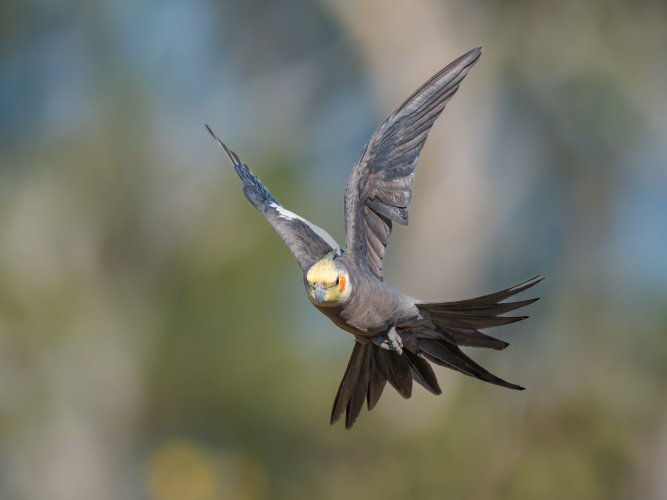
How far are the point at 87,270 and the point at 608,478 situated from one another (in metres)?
7.75

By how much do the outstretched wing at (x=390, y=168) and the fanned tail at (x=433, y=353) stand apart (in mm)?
424

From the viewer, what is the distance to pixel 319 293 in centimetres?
468

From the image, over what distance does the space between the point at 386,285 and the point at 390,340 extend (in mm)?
263

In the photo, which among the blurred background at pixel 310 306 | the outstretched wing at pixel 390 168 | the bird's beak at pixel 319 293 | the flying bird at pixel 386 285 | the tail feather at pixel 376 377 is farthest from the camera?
the blurred background at pixel 310 306

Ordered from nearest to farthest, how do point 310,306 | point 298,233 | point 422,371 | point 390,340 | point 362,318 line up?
1. point 362,318
2. point 390,340
3. point 298,233
4. point 422,371
5. point 310,306

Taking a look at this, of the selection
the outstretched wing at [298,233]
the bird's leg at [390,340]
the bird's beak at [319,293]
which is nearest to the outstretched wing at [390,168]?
the outstretched wing at [298,233]

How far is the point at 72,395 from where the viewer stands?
15922 millimetres

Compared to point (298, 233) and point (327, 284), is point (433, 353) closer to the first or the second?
point (298, 233)

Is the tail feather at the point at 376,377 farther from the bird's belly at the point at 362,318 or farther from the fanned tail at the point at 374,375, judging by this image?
the bird's belly at the point at 362,318

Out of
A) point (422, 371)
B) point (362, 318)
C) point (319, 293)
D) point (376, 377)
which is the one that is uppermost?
point (319, 293)

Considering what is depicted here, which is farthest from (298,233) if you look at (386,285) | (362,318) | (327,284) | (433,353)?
(433,353)

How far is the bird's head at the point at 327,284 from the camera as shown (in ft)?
15.4

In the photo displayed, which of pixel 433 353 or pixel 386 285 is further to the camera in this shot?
pixel 433 353

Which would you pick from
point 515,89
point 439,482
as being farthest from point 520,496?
point 515,89
